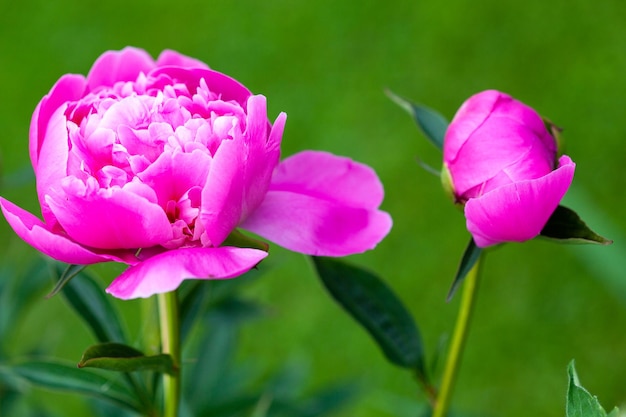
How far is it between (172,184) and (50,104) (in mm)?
100

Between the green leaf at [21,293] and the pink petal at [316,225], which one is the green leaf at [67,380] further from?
the green leaf at [21,293]

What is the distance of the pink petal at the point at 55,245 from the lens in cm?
53

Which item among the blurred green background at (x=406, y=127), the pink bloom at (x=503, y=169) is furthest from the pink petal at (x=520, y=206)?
the blurred green background at (x=406, y=127)

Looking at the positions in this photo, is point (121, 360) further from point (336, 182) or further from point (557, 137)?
point (557, 137)

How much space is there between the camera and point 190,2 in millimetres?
2678

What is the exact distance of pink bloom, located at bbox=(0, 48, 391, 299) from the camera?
0.54 meters

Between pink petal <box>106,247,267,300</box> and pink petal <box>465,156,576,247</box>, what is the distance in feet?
0.44

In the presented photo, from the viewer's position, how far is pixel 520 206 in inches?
21.8

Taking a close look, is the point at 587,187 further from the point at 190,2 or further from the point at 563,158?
the point at 563,158

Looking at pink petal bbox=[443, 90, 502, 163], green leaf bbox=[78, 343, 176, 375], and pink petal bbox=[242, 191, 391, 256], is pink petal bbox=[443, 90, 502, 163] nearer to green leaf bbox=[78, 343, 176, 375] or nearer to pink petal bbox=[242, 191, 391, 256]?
pink petal bbox=[242, 191, 391, 256]

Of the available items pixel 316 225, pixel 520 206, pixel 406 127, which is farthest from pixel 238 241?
pixel 406 127

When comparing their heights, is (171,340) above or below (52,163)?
below

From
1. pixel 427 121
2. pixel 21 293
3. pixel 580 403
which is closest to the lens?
pixel 580 403

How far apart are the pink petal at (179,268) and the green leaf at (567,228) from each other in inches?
7.4
